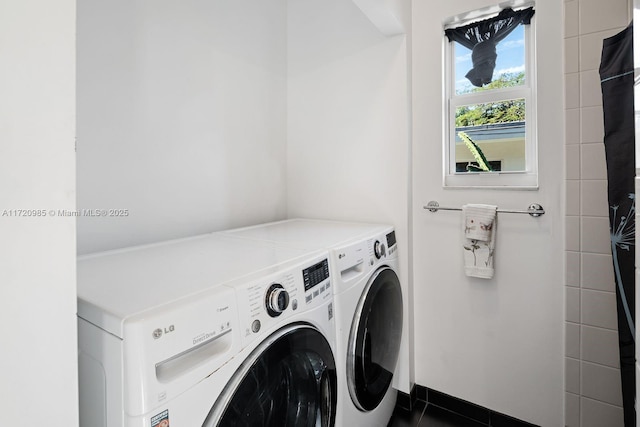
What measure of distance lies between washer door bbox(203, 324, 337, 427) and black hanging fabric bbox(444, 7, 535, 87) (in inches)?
61.7

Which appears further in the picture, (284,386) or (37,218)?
(284,386)

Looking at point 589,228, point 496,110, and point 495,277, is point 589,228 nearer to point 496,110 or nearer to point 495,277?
point 495,277

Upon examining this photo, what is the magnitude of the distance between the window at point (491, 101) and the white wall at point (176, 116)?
Result: 1.05m

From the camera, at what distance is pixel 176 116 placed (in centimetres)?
145

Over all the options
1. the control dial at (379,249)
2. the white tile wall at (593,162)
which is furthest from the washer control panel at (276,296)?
the white tile wall at (593,162)

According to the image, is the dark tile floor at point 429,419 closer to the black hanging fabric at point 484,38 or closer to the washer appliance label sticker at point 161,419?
the washer appliance label sticker at point 161,419

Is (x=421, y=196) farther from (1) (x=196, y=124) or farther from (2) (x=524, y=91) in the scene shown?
(1) (x=196, y=124)

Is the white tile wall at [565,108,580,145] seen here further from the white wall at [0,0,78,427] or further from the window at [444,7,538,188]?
the white wall at [0,0,78,427]

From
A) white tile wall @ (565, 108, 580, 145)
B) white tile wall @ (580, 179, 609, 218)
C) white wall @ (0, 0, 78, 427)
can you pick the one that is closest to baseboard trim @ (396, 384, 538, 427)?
white tile wall @ (580, 179, 609, 218)

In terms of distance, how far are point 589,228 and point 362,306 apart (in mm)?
1035

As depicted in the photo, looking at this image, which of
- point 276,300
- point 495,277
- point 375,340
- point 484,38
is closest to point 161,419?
point 276,300

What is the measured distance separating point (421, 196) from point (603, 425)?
126cm

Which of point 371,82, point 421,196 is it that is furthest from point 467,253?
point 371,82

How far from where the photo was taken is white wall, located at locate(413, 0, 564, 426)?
1.46 metres
